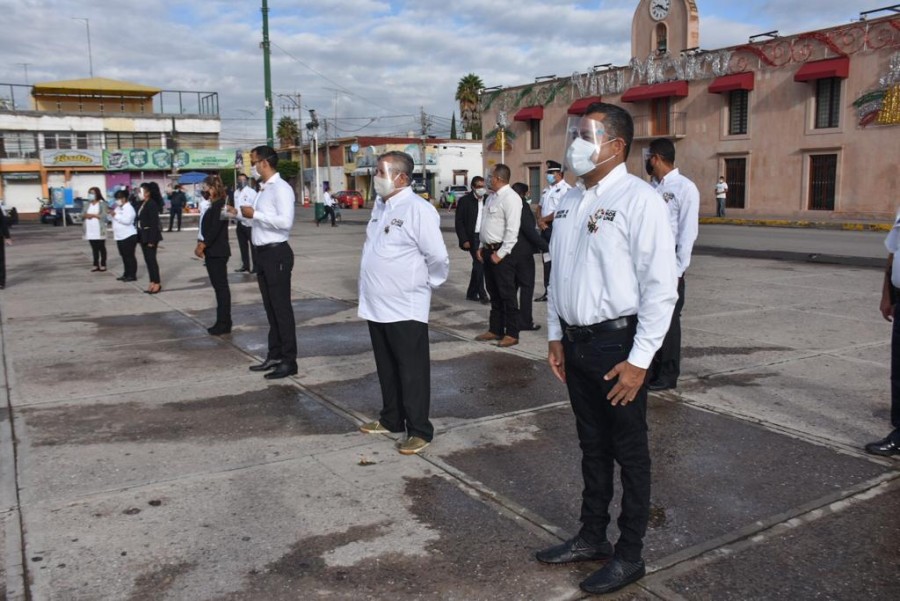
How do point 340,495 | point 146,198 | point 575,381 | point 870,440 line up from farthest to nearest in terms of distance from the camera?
point 146,198 < point 870,440 < point 340,495 < point 575,381

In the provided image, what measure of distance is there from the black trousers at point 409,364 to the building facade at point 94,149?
160ft

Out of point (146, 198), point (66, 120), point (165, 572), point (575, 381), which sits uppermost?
point (66, 120)

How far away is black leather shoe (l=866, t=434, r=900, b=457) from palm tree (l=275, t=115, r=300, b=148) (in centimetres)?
9148

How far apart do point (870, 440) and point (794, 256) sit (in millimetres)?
12194

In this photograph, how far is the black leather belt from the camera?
3.09 metres

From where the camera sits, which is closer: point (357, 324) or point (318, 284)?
point (357, 324)

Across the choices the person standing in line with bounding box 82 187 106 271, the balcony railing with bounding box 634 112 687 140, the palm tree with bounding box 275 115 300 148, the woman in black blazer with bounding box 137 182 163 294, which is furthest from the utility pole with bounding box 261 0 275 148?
the palm tree with bounding box 275 115 300 148

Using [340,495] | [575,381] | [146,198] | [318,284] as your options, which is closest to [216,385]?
[340,495]

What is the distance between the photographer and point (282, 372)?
6918 millimetres

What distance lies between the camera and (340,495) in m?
4.29

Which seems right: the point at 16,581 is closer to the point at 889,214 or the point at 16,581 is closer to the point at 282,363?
the point at 282,363

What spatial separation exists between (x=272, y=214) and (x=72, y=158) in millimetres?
53565

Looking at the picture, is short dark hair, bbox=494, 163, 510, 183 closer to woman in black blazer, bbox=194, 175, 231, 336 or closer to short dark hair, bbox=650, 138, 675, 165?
short dark hair, bbox=650, 138, 675, 165

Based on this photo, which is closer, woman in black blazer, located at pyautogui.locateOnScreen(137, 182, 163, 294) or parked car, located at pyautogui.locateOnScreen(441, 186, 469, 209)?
woman in black blazer, located at pyautogui.locateOnScreen(137, 182, 163, 294)
